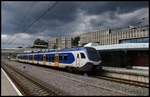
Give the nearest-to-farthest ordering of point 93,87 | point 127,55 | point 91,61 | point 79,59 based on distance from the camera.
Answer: point 93,87, point 91,61, point 79,59, point 127,55

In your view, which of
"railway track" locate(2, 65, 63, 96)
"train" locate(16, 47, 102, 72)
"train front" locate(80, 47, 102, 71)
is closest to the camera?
"railway track" locate(2, 65, 63, 96)

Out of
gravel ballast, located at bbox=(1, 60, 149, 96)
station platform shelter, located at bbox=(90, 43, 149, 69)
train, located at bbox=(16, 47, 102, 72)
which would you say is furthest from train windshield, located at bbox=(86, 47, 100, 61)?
station platform shelter, located at bbox=(90, 43, 149, 69)

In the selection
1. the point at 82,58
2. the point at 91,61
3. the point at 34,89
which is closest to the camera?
the point at 34,89

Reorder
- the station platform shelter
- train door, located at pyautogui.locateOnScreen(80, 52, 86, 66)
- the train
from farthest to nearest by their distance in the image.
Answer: the station platform shelter, train door, located at pyautogui.locateOnScreen(80, 52, 86, 66), the train

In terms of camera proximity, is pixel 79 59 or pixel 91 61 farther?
pixel 79 59

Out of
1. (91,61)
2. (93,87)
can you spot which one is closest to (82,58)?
(91,61)

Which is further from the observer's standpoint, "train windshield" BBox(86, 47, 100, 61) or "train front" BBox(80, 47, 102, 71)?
"train windshield" BBox(86, 47, 100, 61)

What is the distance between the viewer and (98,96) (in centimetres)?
807

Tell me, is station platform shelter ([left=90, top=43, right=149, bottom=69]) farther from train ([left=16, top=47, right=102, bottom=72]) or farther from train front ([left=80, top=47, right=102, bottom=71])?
train front ([left=80, top=47, right=102, bottom=71])

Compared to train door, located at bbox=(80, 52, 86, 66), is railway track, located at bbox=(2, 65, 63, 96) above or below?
below

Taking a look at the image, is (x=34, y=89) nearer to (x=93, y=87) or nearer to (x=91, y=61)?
(x=93, y=87)

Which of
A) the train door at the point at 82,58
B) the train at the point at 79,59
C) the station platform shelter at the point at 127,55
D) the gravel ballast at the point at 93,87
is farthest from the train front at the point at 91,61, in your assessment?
the station platform shelter at the point at 127,55

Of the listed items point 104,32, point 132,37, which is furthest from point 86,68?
point 104,32

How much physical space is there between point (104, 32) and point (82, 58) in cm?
8243
